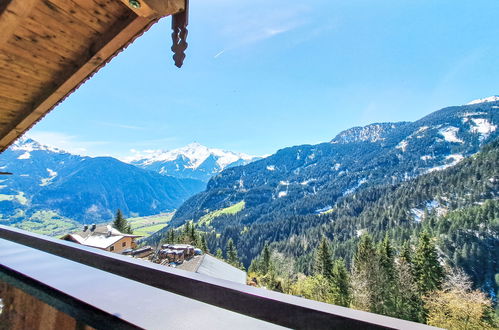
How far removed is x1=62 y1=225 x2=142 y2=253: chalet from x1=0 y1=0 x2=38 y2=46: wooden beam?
38.6 m

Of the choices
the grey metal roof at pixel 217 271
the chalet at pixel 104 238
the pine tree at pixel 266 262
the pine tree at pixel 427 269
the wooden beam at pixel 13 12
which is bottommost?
the pine tree at pixel 266 262

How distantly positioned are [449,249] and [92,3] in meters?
106

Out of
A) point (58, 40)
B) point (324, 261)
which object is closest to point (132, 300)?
point (58, 40)

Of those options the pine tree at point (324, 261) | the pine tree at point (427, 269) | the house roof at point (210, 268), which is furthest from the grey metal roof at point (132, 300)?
the pine tree at point (324, 261)

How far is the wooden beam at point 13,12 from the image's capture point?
6.42 feet

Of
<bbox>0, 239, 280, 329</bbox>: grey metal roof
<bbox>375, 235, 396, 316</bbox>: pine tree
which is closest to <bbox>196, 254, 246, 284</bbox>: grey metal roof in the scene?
<bbox>375, 235, 396, 316</bbox>: pine tree

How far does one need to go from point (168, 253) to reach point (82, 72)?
30.6 meters

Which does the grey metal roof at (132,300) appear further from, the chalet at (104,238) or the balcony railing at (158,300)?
the chalet at (104,238)

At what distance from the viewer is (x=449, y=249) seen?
83.6 m

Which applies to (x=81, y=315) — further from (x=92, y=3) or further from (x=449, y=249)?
(x=449, y=249)

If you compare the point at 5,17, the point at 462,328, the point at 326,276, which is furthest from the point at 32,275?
the point at 326,276

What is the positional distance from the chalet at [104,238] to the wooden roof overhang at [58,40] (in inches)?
1461

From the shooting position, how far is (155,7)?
2055 mm

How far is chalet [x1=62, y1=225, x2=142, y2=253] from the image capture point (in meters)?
36.3
